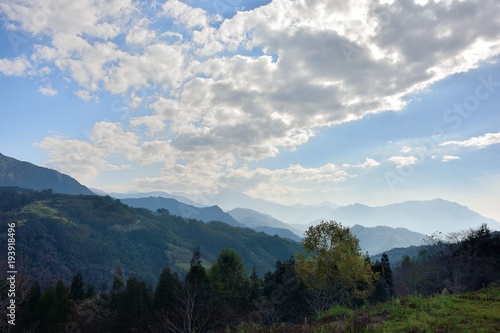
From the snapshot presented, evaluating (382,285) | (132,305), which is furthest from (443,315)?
(382,285)

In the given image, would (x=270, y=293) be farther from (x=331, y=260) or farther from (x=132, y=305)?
(x=331, y=260)

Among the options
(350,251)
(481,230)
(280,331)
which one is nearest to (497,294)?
(280,331)

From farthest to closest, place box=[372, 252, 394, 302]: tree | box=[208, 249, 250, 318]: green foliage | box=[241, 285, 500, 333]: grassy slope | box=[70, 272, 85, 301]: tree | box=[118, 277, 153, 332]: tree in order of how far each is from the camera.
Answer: box=[70, 272, 85, 301]: tree
box=[372, 252, 394, 302]: tree
box=[208, 249, 250, 318]: green foliage
box=[118, 277, 153, 332]: tree
box=[241, 285, 500, 333]: grassy slope

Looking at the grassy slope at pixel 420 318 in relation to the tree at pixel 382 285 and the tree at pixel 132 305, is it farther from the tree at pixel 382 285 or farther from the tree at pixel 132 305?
the tree at pixel 382 285

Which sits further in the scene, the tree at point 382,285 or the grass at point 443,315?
the tree at point 382,285

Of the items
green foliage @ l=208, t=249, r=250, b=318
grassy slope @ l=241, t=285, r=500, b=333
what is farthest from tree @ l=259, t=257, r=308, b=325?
grassy slope @ l=241, t=285, r=500, b=333

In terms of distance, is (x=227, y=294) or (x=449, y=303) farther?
(x=227, y=294)

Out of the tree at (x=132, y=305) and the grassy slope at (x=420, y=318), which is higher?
Answer: the grassy slope at (x=420, y=318)

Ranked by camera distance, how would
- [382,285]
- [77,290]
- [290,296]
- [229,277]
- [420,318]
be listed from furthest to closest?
[382,285] → [77,290] → [229,277] → [290,296] → [420,318]

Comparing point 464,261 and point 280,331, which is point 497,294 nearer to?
point 280,331

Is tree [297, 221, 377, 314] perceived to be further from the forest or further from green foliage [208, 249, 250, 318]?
green foliage [208, 249, 250, 318]

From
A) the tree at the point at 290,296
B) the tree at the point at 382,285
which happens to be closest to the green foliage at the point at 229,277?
the tree at the point at 290,296

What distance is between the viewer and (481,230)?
3547 centimetres

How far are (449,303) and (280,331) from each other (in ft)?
29.9
